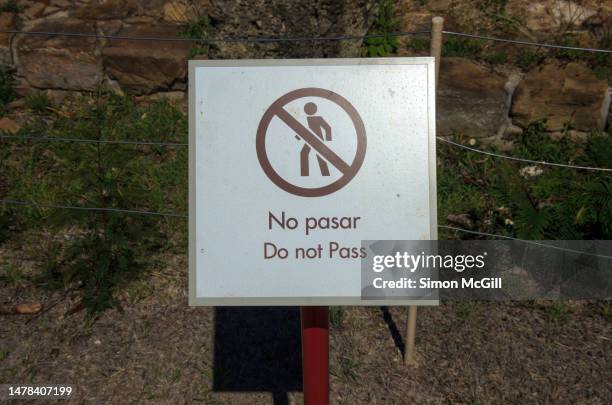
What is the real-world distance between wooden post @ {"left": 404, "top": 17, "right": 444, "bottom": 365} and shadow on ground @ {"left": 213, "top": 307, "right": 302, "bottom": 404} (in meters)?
0.47

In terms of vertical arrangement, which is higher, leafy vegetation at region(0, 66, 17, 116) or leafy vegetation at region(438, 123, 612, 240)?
leafy vegetation at region(0, 66, 17, 116)

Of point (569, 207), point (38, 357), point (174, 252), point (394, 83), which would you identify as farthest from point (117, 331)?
point (569, 207)

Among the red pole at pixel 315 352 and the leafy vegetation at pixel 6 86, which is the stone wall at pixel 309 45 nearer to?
the leafy vegetation at pixel 6 86

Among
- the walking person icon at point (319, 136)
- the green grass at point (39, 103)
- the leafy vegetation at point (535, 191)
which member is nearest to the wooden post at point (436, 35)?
the walking person icon at point (319, 136)

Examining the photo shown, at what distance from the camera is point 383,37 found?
4227mm

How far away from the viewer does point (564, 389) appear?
2688 mm

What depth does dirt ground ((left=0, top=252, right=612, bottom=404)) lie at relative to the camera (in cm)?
271

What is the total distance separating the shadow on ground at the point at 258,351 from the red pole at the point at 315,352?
69cm

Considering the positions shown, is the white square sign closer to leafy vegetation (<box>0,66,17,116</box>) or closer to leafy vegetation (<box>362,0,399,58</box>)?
leafy vegetation (<box>362,0,399,58</box>)

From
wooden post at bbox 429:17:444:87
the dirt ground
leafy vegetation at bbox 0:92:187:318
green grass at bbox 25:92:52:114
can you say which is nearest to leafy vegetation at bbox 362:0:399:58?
leafy vegetation at bbox 0:92:187:318

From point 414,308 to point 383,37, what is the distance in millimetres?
2134

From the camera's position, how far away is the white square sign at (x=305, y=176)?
1809 millimetres

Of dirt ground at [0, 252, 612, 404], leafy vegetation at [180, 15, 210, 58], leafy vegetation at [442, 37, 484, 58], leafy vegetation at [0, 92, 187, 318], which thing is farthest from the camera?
leafy vegetation at [180, 15, 210, 58]

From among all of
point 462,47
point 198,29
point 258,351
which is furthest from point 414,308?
point 198,29
